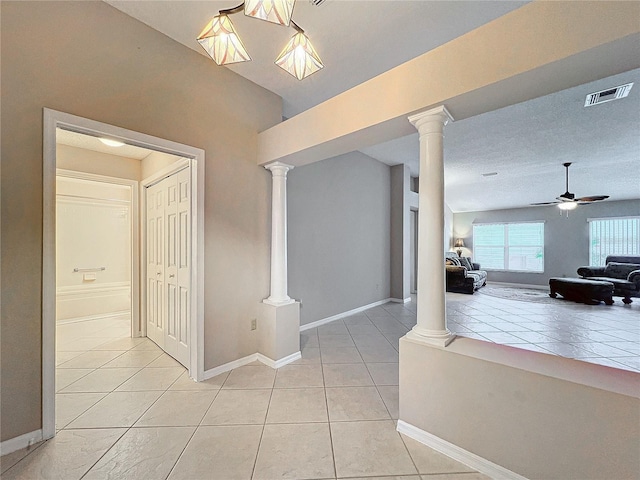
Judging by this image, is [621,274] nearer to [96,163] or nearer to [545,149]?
[545,149]

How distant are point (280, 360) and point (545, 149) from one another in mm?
5456

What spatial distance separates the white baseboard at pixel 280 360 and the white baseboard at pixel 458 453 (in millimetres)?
1326

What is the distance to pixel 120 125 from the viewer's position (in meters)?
1.92

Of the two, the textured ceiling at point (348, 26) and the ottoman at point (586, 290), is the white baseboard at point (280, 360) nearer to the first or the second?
the textured ceiling at point (348, 26)

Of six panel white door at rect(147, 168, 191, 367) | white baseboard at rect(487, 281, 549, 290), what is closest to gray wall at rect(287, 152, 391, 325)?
six panel white door at rect(147, 168, 191, 367)

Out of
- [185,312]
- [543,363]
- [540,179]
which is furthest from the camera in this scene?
[540,179]

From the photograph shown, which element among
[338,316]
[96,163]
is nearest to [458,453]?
[338,316]

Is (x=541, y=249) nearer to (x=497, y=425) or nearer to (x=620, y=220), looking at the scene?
(x=620, y=220)

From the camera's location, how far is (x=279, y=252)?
282 cm

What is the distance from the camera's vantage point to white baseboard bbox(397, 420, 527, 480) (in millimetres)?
1375

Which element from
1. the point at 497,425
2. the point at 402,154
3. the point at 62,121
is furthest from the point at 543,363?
the point at 402,154

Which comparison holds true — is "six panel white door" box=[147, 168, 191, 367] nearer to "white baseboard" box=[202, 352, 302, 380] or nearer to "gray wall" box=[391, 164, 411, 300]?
"white baseboard" box=[202, 352, 302, 380]

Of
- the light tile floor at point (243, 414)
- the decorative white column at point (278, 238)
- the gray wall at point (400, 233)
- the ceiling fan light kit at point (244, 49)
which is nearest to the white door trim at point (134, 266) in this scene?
the light tile floor at point (243, 414)

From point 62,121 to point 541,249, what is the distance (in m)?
10.8
